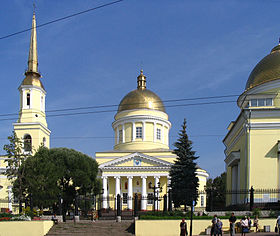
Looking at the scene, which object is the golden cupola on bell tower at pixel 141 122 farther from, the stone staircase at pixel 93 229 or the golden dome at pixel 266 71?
the stone staircase at pixel 93 229

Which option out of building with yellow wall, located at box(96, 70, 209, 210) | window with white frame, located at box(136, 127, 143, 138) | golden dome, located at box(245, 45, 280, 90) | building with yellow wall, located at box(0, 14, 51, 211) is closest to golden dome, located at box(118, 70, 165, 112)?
building with yellow wall, located at box(96, 70, 209, 210)

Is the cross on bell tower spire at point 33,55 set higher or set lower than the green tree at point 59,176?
higher

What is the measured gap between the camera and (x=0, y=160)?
54.9m

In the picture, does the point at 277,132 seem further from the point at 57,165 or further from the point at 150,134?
the point at 150,134

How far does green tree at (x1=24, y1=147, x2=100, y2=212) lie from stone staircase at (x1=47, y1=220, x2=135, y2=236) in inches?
351

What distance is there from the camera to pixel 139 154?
54406 millimetres

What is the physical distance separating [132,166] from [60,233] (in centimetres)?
3056

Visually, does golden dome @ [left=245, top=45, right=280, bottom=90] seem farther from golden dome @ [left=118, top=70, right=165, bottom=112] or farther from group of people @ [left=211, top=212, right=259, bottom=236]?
golden dome @ [left=118, top=70, right=165, bottom=112]

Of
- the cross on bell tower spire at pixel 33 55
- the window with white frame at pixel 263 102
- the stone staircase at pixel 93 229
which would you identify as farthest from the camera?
the cross on bell tower spire at pixel 33 55

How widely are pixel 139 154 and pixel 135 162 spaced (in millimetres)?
→ 1217

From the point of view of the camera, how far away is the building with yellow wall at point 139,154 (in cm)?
5438

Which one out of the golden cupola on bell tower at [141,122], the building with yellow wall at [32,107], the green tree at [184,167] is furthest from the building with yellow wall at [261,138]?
the golden cupola on bell tower at [141,122]

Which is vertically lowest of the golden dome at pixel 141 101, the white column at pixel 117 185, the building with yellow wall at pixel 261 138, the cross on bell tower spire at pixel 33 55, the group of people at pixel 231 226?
the white column at pixel 117 185

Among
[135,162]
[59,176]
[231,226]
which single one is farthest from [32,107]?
[231,226]
